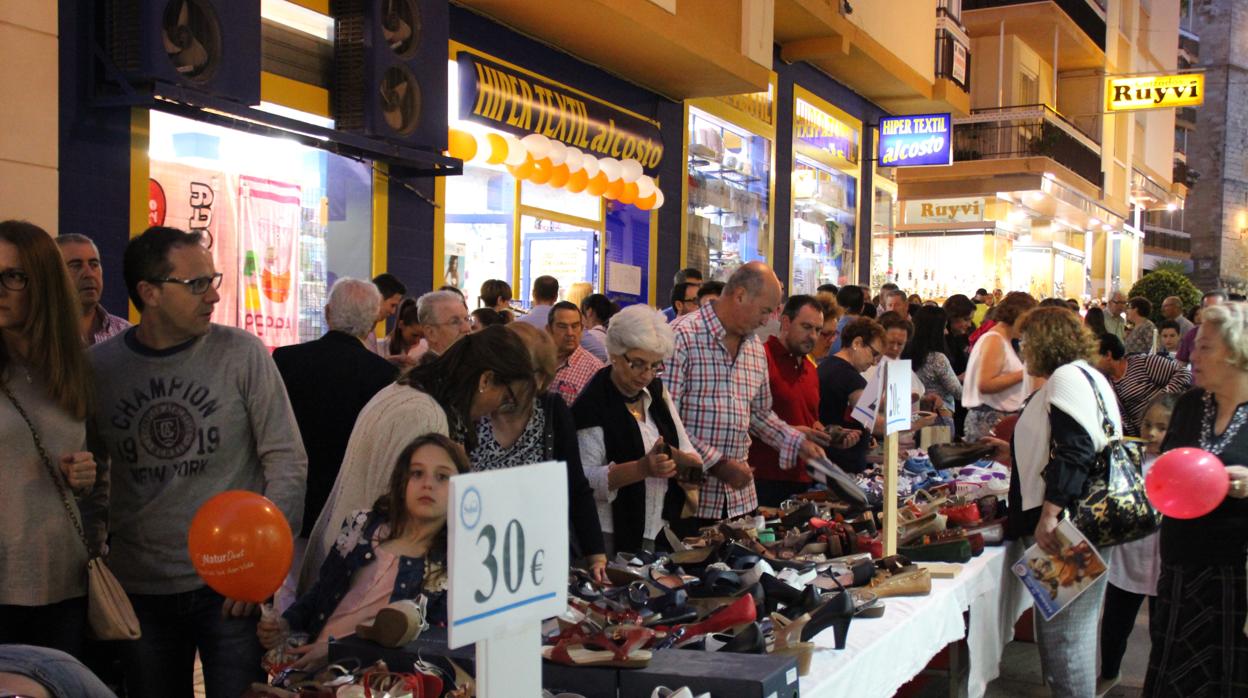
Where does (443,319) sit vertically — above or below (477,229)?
below

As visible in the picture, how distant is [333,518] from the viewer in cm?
319

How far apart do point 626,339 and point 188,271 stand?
5.12 ft

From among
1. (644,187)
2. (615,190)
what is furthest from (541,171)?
(644,187)

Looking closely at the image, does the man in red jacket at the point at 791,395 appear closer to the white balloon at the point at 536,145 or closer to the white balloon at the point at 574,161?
the white balloon at the point at 536,145

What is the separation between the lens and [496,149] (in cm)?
896

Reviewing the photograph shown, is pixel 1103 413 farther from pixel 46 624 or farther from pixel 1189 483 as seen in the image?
pixel 46 624

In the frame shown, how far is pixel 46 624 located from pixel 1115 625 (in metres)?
4.62

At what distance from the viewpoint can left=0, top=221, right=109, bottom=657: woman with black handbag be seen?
112 inches

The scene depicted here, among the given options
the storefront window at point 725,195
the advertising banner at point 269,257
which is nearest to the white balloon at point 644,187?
the storefront window at point 725,195

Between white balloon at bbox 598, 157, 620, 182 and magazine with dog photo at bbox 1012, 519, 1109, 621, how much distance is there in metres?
6.67

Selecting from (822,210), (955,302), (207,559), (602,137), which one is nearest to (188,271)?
(207,559)

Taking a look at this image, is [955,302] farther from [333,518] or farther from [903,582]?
[333,518]

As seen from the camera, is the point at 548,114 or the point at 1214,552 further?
the point at 548,114

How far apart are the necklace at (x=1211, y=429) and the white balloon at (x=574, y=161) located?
21.1ft
